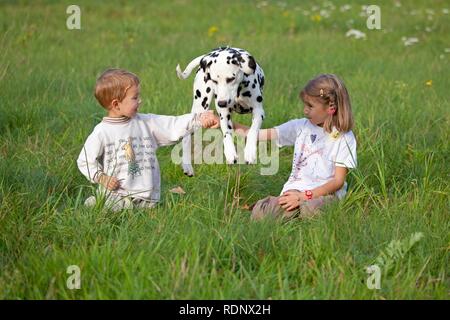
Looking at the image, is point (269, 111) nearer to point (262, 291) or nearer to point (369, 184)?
point (369, 184)

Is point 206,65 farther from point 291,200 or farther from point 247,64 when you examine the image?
point 291,200

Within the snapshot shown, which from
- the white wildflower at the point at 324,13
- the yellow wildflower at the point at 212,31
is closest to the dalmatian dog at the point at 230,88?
the yellow wildflower at the point at 212,31

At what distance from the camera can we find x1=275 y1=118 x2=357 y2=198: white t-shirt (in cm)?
456

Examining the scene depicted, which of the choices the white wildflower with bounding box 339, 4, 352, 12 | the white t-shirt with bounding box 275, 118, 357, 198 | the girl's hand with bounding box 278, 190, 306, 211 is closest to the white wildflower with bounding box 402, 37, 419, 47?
the white wildflower with bounding box 339, 4, 352, 12

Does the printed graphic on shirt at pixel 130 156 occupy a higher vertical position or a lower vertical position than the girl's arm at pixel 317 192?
higher

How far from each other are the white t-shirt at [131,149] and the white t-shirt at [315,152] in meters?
0.71

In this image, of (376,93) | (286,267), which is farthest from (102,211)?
(376,93)

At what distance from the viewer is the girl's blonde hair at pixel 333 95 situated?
14.8 ft

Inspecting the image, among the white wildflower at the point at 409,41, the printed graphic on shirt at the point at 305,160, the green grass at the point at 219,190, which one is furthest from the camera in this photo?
the white wildflower at the point at 409,41

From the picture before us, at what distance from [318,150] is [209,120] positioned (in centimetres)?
77

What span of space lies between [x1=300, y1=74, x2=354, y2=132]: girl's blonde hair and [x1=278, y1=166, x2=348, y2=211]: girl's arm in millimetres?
280

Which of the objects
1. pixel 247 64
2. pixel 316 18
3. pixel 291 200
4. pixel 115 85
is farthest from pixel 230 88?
pixel 316 18

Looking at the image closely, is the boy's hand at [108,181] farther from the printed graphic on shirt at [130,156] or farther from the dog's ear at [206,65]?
the dog's ear at [206,65]

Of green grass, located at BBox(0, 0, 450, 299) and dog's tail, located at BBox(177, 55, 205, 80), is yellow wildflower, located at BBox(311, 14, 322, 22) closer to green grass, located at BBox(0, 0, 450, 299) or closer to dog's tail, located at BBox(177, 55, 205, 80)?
green grass, located at BBox(0, 0, 450, 299)
